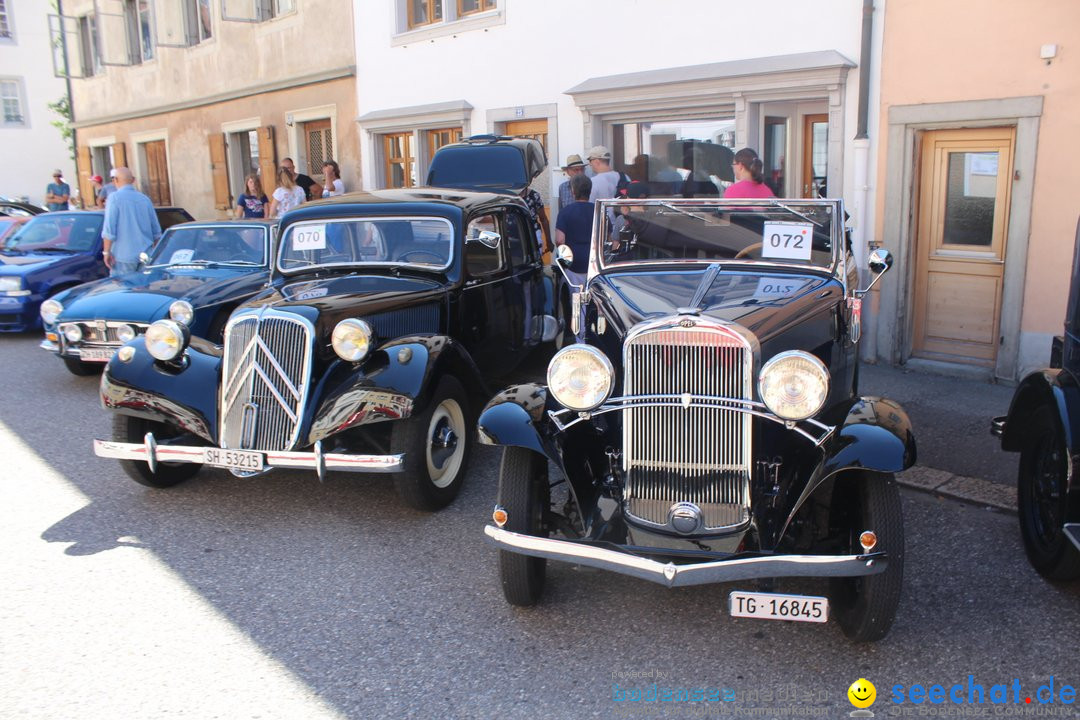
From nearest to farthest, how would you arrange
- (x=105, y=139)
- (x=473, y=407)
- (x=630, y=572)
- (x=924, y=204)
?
(x=630, y=572), (x=473, y=407), (x=924, y=204), (x=105, y=139)

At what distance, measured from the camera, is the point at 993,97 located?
6754 millimetres

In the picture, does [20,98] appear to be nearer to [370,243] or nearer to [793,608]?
[370,243]

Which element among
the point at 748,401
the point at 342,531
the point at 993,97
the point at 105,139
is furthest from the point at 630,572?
the point at 105,139

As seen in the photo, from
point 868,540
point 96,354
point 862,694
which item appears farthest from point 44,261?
point 862,694

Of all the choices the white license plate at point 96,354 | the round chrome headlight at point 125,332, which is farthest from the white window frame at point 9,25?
the round chrome headlight at point 125,332

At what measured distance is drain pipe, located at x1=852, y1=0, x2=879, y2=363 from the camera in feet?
24.3

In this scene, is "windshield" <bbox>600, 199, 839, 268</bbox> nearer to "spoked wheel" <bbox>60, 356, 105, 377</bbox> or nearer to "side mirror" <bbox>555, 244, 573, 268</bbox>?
"side mirror" <bbox>555, 244, 573, 268</bbox>

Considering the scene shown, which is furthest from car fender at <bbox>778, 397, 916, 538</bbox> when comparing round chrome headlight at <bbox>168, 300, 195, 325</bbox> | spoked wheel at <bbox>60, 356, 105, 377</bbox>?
spoked wheel at <bbox>60, 356, 105, 377</bbox>

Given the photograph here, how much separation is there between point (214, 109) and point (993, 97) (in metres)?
14.7

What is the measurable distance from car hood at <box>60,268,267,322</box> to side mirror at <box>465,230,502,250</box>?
8.33ft

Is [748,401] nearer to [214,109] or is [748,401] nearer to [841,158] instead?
[841,158]

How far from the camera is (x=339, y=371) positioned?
4684 mm

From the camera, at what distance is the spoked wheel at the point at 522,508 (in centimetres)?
339

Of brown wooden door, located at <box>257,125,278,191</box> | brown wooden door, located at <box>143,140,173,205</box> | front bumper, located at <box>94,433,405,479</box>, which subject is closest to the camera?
front bumper, located at <box>94,433,405,479</box>
